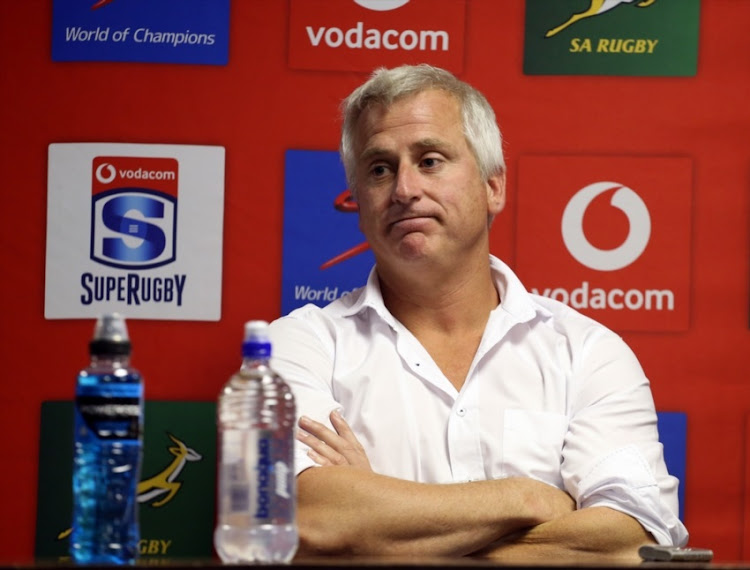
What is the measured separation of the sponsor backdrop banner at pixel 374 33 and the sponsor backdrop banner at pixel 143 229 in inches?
13.4

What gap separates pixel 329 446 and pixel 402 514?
A: 0.74 feet

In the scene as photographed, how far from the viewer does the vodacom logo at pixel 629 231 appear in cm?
250

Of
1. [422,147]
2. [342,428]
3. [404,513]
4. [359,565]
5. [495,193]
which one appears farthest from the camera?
[495,193]

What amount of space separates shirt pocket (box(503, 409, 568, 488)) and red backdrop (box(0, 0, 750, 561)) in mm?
489

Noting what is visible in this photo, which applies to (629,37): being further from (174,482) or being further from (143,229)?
(174,482)

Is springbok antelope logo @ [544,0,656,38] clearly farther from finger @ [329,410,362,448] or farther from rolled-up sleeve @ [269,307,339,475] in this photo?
finger @ [329,410,362,448]

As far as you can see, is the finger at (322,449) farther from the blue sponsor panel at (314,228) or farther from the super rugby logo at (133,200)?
the super rugby logo at (133,200)

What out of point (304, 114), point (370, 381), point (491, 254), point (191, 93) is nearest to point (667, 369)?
point (491, 254)

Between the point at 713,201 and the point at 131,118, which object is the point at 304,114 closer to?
the point at 131,118

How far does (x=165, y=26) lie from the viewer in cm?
253

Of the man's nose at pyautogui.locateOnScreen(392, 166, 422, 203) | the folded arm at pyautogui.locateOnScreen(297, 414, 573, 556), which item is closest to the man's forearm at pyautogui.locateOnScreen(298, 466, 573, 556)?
the folded arm at pyautogui.locateOnScreen(297, 414, 573, 556)

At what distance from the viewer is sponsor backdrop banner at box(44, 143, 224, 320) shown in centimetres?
250

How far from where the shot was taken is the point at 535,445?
2082mm

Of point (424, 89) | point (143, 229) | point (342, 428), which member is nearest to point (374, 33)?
point (424, 89)
